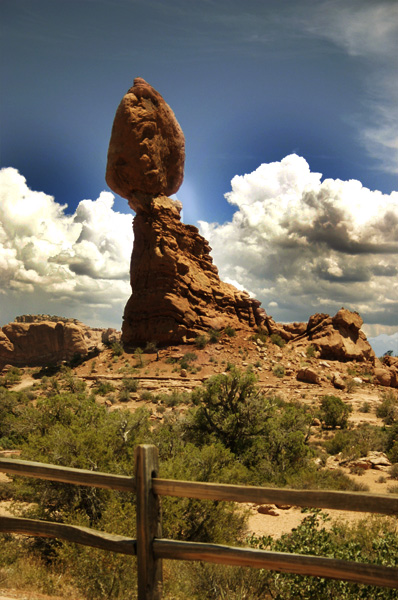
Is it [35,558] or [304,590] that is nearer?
[304,590]

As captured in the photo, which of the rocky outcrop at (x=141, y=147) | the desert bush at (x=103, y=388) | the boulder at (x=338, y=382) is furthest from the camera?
the rocky outcrop at (x=141, y=147)

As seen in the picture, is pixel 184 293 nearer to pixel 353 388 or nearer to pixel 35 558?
pixel 353 388

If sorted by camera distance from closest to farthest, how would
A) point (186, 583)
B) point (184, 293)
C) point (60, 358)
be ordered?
point (186, 583)
point (184, 293)
point (60, 358)

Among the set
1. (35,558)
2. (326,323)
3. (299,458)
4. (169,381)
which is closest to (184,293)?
(169,381)

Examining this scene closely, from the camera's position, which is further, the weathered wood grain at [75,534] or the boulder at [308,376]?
the boulder at [308,376]

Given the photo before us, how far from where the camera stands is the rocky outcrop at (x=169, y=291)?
3881 centimetres

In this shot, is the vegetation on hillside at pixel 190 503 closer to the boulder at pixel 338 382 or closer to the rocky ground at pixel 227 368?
the rocky ground at pixel 227 368

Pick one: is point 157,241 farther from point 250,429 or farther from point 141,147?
point 250,429

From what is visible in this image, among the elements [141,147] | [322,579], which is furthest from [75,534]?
[141,147]

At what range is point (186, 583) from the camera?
4.71 metres

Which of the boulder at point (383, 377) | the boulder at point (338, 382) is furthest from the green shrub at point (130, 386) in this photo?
the boulder at point (383, 377)

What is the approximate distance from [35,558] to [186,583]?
7.48ft

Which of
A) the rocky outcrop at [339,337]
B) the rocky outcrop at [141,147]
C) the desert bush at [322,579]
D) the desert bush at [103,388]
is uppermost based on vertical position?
the rocky outcrop at [141,147]

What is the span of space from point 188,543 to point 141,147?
127ft
